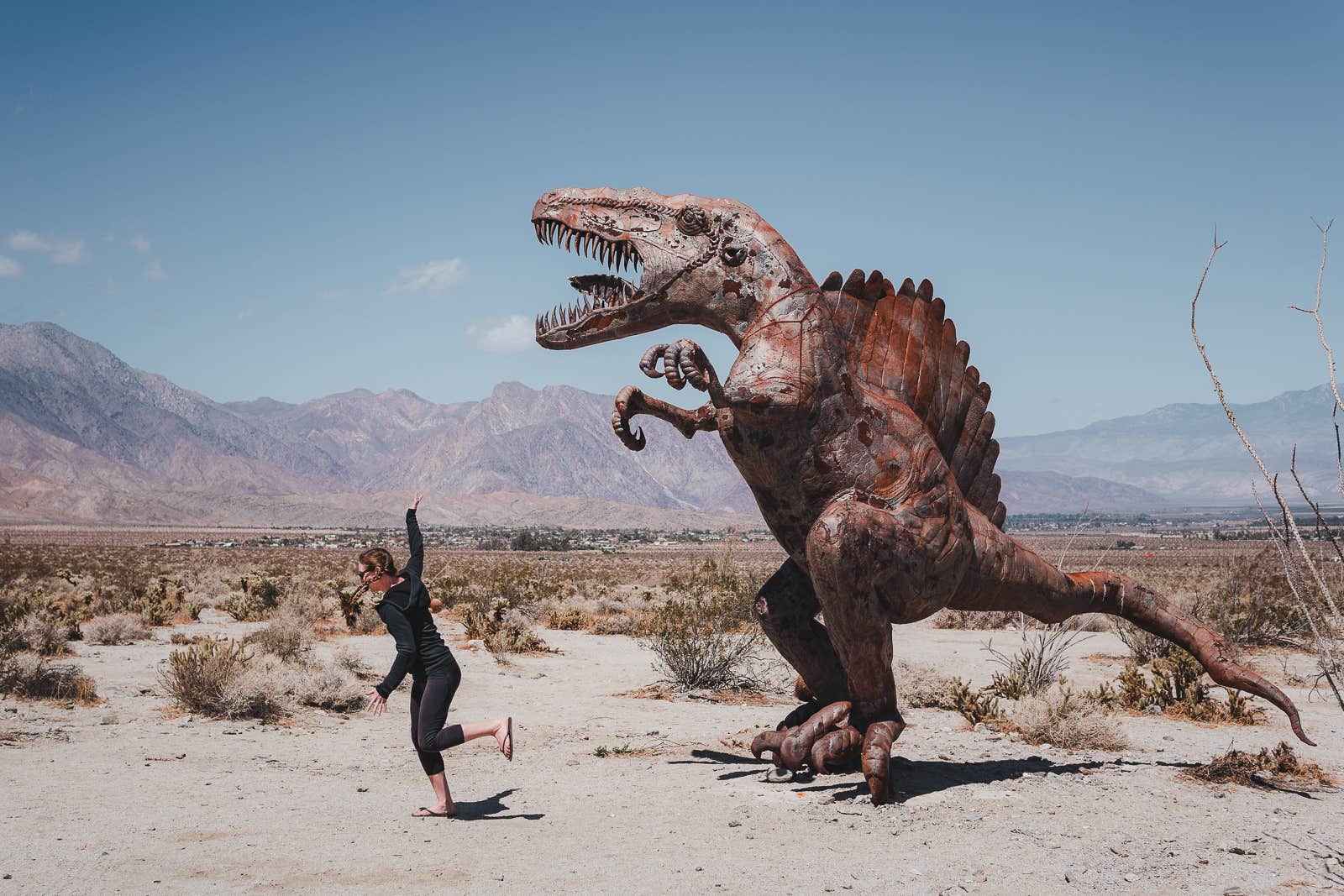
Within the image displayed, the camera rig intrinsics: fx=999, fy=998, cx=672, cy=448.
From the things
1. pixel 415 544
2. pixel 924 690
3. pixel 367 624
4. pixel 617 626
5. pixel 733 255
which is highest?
pixel 733 255

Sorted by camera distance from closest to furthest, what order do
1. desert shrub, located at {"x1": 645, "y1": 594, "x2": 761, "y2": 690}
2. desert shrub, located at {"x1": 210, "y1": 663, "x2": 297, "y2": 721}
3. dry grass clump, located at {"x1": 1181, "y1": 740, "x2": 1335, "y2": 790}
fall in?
dry grass clump, located at {"x1": 1181, "y1": 740, "x2": 1335, "y2": 790} → desert shrub, located at {"x1": 210, "y1": 663, "x2": 297, "y2": 721} → desert shrub, located at {"x1": 645, "y1": 594, "x2": 761, "y2": 690}

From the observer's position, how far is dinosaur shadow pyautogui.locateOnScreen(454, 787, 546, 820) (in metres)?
5.87

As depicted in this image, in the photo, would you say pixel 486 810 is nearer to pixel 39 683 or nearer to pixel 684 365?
pixel 684 365

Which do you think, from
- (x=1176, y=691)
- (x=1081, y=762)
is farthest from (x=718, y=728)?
(x=1176, y=691)

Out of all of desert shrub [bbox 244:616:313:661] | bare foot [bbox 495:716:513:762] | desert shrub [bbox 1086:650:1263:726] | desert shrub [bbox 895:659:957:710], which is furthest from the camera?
desert shrub [bbox 244:616:313:661]

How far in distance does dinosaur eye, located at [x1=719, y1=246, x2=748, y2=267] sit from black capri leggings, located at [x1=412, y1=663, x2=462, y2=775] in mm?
2812

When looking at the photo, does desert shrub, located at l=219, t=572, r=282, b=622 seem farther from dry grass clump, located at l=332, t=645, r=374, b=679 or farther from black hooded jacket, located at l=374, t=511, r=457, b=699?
black hooded jacket, located at l=374, t=511, r=457, b=699

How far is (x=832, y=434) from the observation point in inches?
222

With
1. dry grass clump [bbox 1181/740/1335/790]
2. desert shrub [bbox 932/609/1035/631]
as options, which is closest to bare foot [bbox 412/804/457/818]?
dry grass clump [bbox 1181/740/1335/790]

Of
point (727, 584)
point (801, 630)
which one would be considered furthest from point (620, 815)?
point (727, 584)

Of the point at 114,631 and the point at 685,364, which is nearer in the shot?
the point at 685,364

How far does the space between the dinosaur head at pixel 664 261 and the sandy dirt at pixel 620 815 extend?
286 cm

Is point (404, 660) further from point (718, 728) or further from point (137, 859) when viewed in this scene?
point (718, 728)

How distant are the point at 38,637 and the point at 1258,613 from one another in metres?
17.3
